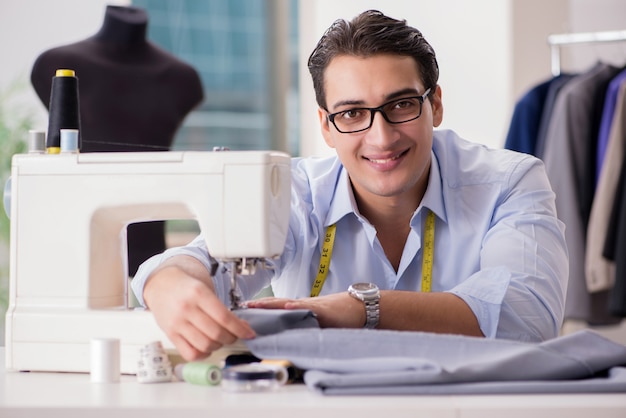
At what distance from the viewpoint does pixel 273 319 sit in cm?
143

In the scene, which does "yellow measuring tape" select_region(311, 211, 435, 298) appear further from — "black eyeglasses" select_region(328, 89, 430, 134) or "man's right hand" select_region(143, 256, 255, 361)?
"man's right hand" select_region(143, 256, 255, 361)

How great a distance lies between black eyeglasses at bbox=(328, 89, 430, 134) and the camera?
6.69 ft

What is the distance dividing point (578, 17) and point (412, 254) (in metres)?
2.87

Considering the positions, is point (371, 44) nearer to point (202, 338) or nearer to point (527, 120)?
point (202, 338)

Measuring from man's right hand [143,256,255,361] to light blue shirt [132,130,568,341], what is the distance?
1.16 feet

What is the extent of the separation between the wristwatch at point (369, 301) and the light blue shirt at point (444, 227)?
0.35 m

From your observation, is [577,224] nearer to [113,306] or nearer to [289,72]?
[289,72]

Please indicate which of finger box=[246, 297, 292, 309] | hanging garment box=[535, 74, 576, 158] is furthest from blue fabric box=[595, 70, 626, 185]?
finger box=[246, 297, 292, 309]

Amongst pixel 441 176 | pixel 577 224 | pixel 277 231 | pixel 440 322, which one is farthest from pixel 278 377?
pixel 577 224

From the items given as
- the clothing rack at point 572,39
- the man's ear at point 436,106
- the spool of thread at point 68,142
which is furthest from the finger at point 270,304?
the clothing rack at point 572,39

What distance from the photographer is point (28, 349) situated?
1.59 m

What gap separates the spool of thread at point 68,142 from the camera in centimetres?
162

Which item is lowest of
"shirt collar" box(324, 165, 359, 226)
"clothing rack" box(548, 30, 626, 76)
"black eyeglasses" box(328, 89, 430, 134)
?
"shirt collar" box(324, 165, 359, 226)

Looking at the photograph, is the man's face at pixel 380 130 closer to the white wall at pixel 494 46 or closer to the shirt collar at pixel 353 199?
the shirt collar at pixel 353 199
